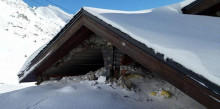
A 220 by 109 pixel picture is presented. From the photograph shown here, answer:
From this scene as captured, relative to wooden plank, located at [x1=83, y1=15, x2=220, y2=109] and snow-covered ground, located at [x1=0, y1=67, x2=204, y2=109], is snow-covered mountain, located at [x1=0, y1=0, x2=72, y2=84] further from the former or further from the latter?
wooden plank, located at [x1=83, y1=15, x2=220, y2=109]

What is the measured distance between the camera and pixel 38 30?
28516 mm

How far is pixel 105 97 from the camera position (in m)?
2.51

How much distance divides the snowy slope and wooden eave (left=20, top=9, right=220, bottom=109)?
697 mm

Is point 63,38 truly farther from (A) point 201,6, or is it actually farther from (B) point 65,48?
(A) point 201,6

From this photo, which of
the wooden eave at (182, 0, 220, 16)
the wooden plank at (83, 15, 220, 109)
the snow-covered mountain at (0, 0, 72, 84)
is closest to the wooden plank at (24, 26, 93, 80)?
the wooden plank at (83, 15, 220, 109)

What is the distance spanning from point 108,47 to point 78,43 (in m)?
0.70

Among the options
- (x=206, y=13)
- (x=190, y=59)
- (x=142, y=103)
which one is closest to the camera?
(x=190, y=59)

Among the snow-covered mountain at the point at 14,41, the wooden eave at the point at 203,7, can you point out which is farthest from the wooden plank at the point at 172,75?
the snow-covered mountain at the point at 14,41

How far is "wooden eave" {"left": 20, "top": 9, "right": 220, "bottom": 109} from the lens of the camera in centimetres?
135

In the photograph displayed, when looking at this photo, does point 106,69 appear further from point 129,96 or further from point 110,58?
point 129,96

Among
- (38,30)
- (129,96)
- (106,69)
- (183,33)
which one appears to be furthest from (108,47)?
(38,30)

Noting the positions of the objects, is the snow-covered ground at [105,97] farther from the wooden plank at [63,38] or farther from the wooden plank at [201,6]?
the wooden plank at [201,6]

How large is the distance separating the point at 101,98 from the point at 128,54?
734 millimetres

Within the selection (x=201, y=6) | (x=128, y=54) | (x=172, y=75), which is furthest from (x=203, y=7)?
(x=172, y=75)
